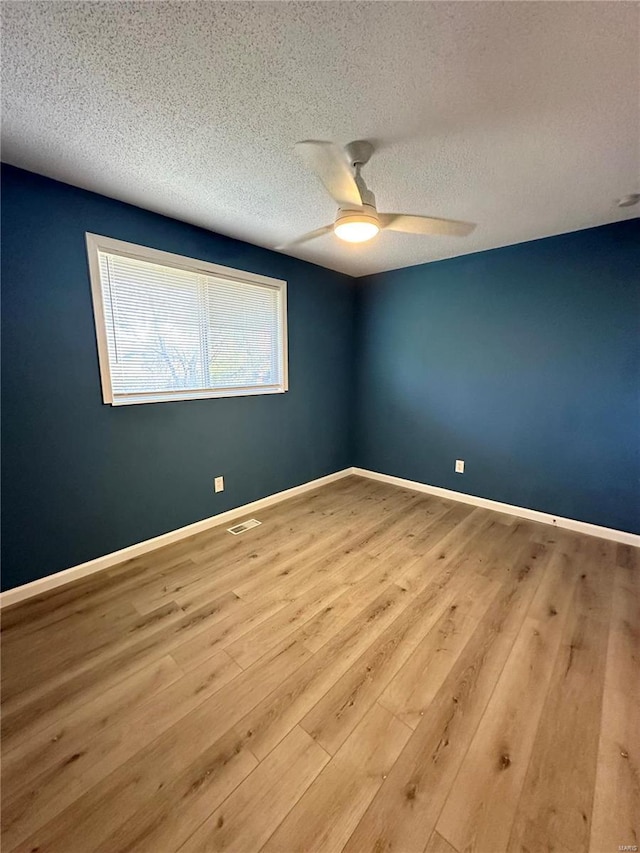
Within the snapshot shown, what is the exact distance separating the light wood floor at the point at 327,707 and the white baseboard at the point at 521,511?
0.39 metres

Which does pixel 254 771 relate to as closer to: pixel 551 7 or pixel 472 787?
pixel 472 787

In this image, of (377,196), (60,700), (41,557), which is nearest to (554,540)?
(377,196)

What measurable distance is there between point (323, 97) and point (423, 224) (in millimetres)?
738

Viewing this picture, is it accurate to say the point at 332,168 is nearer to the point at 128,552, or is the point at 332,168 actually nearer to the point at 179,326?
the point at 179,326

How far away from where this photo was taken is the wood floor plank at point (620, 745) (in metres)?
1.00

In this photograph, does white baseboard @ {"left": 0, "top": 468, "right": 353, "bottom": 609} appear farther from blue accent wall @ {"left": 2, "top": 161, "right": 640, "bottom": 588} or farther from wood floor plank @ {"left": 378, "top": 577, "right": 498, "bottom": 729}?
wood floor plank @ {"left": 378, "top": 577, "right": 498, "bottom": 729}

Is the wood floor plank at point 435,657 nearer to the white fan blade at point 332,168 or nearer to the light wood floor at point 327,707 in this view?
the light wood floor at point 327,707

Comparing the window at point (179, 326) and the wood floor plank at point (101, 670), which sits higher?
the window at point (179, 326)

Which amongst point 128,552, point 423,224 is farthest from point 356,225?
point 128,552

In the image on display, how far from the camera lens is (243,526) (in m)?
2.91

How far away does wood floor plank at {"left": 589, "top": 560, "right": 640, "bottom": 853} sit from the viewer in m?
1.00

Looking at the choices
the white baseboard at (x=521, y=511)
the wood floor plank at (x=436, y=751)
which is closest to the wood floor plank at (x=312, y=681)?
the wood floor plank at (x=436, y=751)

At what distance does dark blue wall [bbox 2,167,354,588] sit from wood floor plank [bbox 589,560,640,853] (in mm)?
2620

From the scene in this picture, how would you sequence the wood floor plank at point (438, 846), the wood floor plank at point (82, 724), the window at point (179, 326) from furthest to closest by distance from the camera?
the window at point (179, 326) → the wood floor plank at point (82, 724) → the wood floor plank at point (438, 846)
